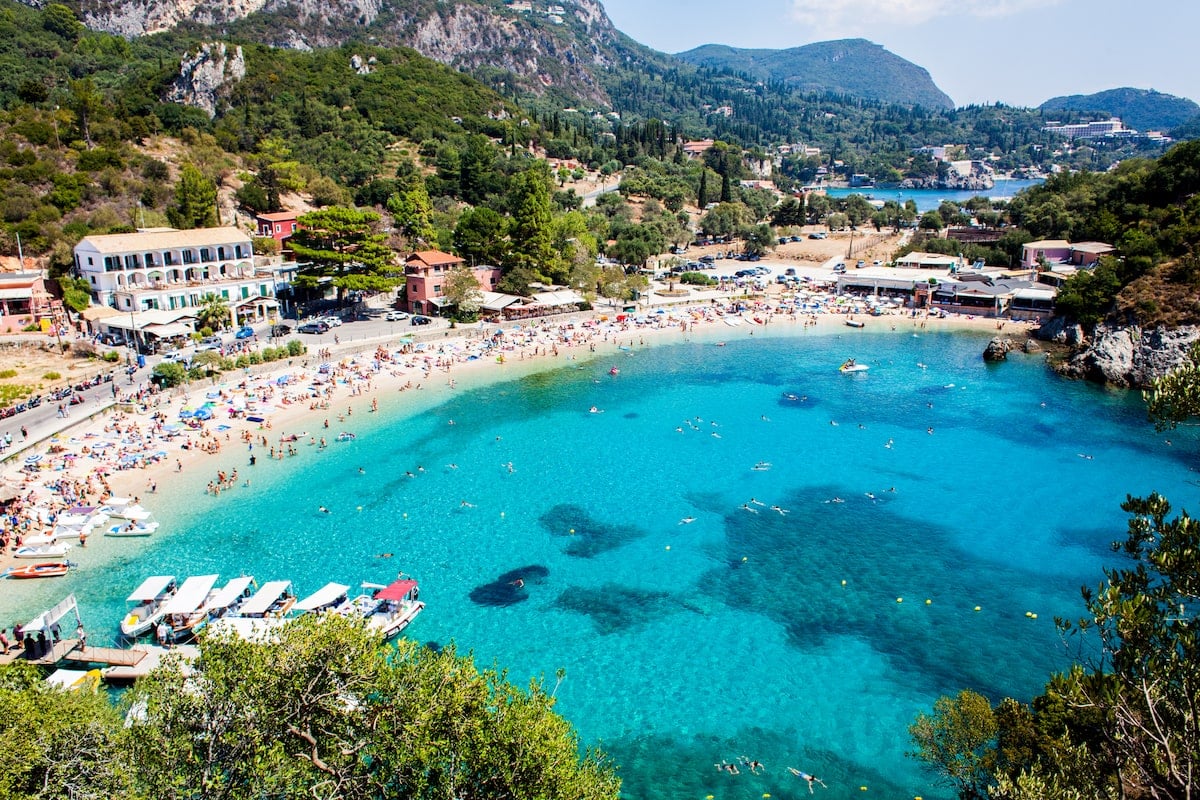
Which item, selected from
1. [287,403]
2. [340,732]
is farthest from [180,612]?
[287,403]

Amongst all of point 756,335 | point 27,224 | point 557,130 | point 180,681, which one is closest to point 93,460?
point 180,681

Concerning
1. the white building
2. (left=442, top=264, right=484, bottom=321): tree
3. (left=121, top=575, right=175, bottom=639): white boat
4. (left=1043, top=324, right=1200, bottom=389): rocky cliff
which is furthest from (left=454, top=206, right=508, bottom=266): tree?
(left=121, top=575, right=175, bottom=639): white boat

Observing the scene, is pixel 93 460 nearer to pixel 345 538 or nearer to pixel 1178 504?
pixel 345 538

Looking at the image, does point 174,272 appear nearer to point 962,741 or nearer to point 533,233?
point 533,233

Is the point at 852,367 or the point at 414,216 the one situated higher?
the point at 414,216

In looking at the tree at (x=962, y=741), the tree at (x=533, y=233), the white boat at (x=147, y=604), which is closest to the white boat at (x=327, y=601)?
the white boat at (x=147, y=604)

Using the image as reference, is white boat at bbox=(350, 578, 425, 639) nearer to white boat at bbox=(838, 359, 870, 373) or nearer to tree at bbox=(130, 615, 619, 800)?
tree at bbox=(130, 615, 619, 800)
